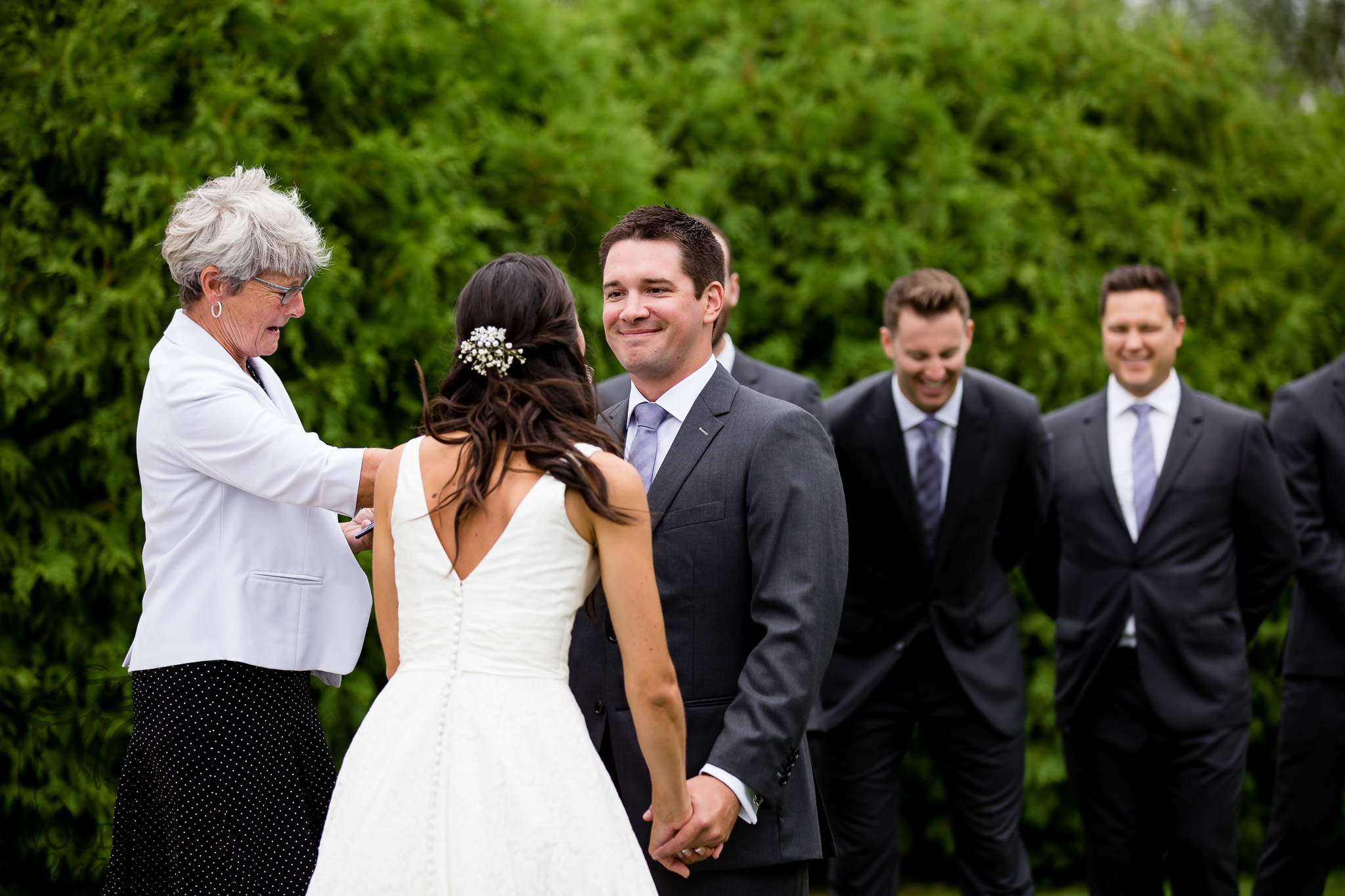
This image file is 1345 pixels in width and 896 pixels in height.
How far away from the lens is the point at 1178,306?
16.3 feet

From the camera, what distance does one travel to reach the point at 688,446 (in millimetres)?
2746

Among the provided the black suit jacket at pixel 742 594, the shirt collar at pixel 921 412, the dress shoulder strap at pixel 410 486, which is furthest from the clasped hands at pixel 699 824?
the shirt collar at pixel 921 412

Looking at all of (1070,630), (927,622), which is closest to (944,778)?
(927,622)

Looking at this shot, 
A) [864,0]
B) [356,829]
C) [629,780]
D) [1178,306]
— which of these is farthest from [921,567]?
[864,0]

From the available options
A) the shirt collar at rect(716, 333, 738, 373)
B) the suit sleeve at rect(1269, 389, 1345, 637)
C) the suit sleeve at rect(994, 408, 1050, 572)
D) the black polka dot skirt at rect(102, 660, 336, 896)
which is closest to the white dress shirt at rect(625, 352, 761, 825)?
the black polka dot skirt at rect(102, 660, 336, 896)

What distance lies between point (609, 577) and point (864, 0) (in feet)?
17.3

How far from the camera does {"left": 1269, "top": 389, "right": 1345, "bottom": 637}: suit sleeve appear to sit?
16.0 ft

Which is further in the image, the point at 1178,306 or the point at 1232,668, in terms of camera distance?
the point at 1178,306

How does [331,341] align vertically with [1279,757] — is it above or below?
above

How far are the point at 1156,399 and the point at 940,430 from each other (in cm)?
101

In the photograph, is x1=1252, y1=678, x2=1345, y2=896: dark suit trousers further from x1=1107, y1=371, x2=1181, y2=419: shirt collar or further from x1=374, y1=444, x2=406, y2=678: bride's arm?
x1=374, y1=444, x2=406, y2=678: bride's arm

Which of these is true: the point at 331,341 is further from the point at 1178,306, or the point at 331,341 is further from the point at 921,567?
the point at 1178,306

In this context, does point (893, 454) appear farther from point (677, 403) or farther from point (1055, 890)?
point (1055, 890)

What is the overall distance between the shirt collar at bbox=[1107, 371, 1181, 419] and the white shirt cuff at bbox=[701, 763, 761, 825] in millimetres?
3042
